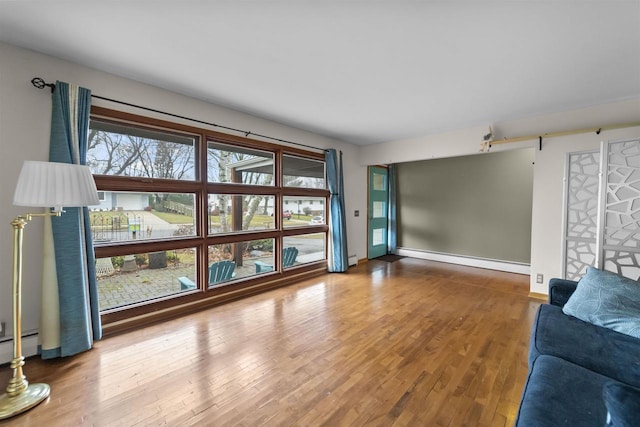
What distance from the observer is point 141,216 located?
2.71m

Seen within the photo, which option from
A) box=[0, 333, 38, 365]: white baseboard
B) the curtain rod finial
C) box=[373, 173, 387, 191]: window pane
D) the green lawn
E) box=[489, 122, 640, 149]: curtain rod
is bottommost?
box=[0, 333, 38, 365]: white baseboard

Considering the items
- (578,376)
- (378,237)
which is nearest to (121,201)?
(578,376)

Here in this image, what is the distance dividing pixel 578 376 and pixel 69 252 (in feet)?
11.4

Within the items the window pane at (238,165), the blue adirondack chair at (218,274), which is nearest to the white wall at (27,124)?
the window pane at (238,165)

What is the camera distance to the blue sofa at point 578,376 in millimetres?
878

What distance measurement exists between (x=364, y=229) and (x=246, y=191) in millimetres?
2874

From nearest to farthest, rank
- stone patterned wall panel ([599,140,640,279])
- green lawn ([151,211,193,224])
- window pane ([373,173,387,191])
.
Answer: stone patterned wall panel ([599,140,640,279]), green lawn ([151,211,193,224]), window pane ([373,173,387,191])

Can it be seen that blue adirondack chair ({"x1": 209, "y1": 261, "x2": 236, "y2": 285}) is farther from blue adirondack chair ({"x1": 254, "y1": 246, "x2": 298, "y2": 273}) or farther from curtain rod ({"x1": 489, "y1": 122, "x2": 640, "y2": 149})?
curtain rod ({"x1": 489, "y1": 122, "x2": 640, "y2": 149})

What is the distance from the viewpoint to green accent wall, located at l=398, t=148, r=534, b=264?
4762 millimetres

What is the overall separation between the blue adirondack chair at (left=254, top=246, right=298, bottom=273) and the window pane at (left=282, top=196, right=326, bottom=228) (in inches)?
A: 16.9

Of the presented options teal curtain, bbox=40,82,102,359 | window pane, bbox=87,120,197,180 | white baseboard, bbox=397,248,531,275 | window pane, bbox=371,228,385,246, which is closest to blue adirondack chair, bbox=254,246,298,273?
window pane, bbox=87,120,197,180

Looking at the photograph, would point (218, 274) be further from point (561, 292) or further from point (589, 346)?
point (561, 292)

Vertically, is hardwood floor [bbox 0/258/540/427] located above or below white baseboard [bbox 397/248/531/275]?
below

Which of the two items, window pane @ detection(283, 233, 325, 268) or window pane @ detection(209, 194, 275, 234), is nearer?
window pane @ detection(209, 194, 275, 234)
